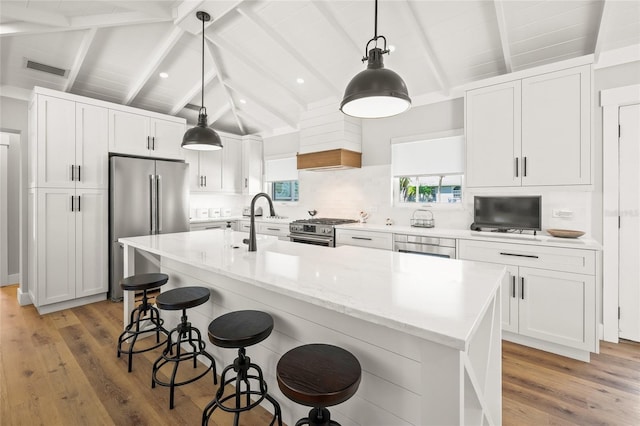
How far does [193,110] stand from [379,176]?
3383mm

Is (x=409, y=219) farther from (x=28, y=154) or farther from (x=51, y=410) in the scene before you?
(x=28, y=154)

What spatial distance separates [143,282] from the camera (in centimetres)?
252

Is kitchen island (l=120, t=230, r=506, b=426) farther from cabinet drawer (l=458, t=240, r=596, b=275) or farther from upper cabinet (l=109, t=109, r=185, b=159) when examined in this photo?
upper cabinet (l=109, t=109, r=185, b=159)

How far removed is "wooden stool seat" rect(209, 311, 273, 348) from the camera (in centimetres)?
154

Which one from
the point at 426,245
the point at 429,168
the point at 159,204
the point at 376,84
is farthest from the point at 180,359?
the point at 429,168

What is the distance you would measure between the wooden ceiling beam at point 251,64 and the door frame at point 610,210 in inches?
140

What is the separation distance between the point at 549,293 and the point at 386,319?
2.49m

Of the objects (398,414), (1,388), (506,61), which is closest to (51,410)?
(1,388)

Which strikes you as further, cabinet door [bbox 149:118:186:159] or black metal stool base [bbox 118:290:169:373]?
cabinet door [bbox 149:118:186:159]

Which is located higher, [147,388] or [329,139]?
[329,139]

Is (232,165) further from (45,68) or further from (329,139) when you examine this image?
(45,68)

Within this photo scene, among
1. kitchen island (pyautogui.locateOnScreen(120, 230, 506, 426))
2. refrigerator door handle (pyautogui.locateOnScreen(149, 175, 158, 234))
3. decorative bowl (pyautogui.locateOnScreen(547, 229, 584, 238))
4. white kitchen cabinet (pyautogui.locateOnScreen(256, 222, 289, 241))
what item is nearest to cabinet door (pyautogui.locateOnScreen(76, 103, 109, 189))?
refrigerator door handle (pyautogui.locateOnScreen(149, 175, 158, 234))

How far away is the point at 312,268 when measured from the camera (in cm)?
169

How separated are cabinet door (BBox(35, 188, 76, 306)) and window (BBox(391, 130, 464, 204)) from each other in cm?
436
